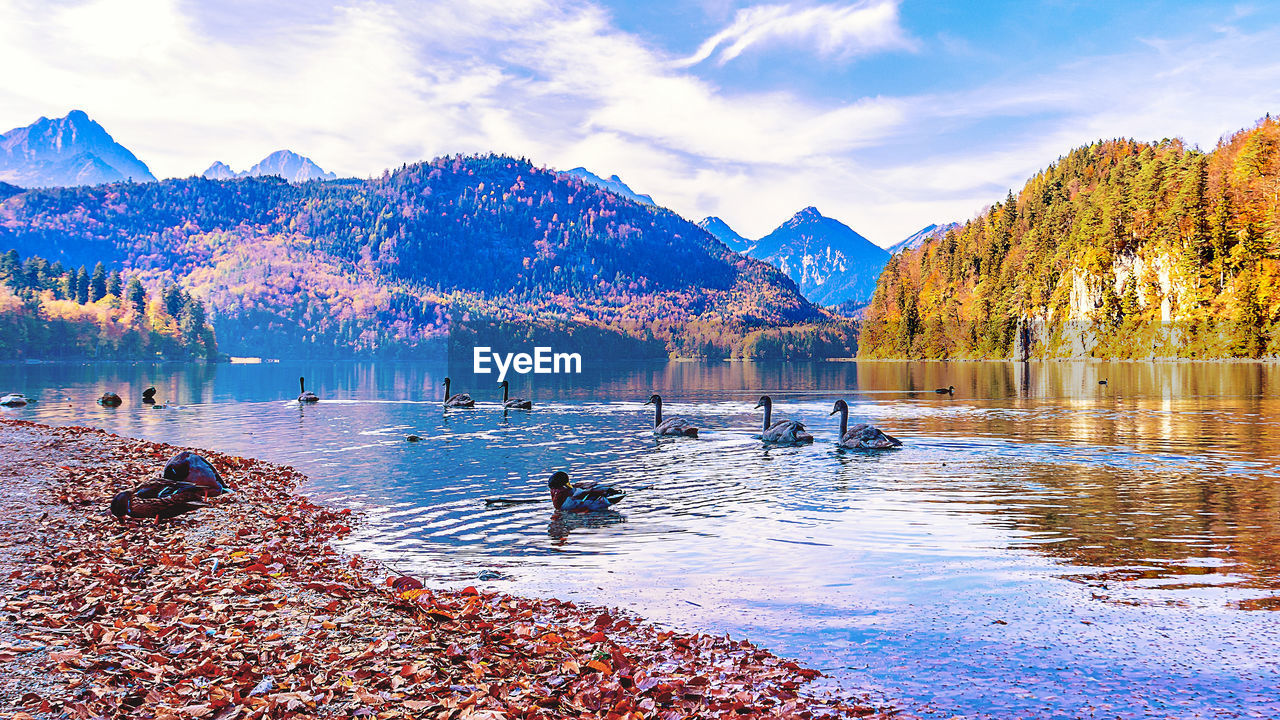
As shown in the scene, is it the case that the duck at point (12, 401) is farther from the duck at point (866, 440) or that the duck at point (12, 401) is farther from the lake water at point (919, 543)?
the duck at point (866, 440)

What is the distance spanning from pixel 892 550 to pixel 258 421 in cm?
4538

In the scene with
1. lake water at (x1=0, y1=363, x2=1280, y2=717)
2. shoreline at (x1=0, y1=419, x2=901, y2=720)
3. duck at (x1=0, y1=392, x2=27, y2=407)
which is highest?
duck at (x1=0, y1=392, x2=27, y2=407)

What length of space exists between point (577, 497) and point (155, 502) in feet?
34.2

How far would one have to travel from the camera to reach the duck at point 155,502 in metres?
18.0

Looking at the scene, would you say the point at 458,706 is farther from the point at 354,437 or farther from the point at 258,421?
the point at 258,421

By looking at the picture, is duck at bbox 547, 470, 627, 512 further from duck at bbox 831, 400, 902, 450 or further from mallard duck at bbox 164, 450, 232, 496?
duck at bbox 831, 400, 902, 450

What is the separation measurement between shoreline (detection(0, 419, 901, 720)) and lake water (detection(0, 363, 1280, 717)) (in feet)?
4.11

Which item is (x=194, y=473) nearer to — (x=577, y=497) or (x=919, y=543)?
(x=577, y=497)

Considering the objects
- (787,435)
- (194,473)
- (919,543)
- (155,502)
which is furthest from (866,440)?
(155,502)

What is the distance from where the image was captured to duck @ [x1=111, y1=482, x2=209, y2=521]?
18.0 m

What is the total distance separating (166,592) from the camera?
450 inches

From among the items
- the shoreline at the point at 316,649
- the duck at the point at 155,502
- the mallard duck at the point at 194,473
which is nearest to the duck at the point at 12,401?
the mallard duck at the point at 194,473

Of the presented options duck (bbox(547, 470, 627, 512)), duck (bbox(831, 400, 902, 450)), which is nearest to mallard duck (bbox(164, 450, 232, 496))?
duck (bbox(547, 470, 627, 512))

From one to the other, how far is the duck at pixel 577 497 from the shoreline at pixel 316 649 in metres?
6.19
